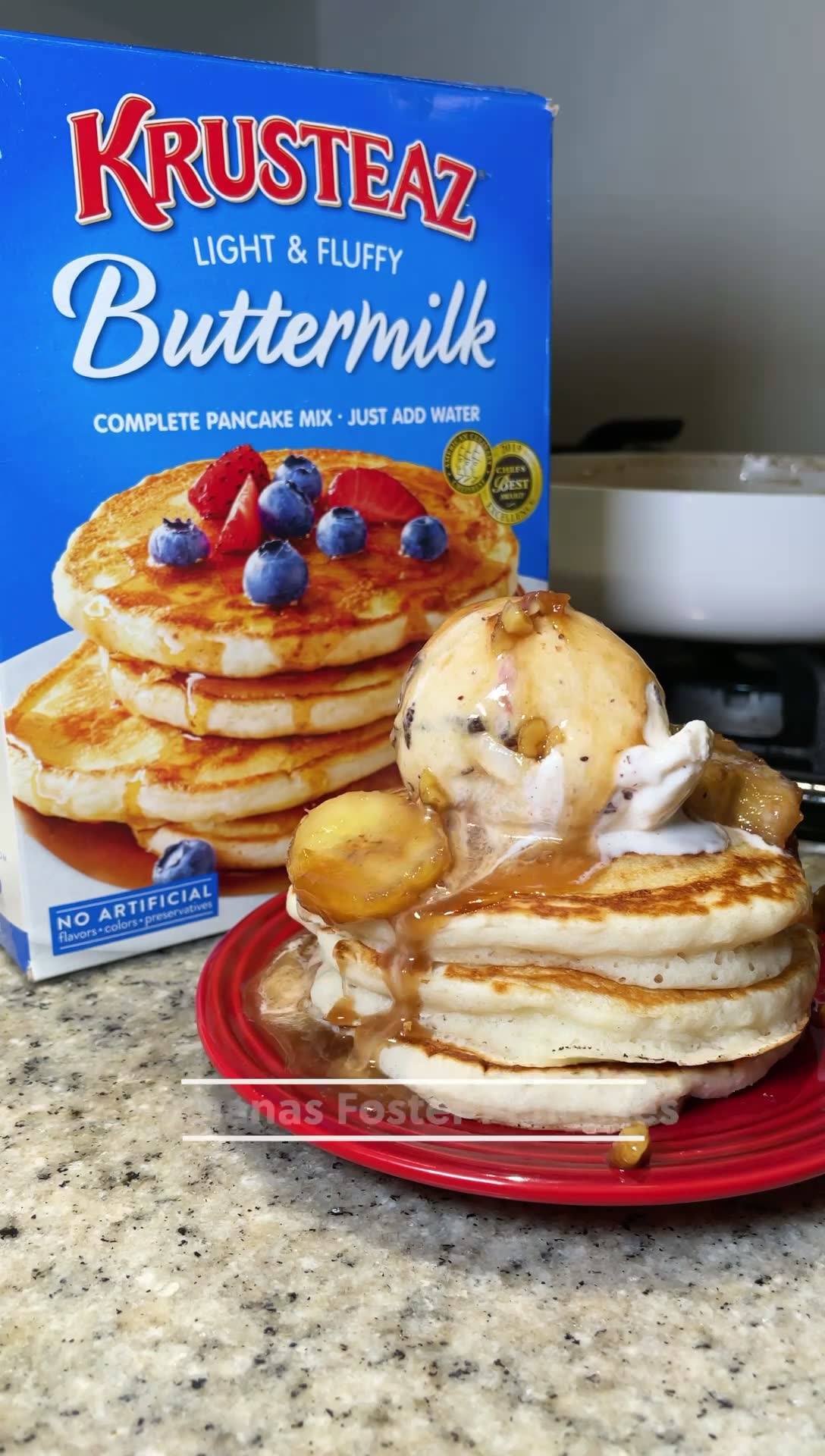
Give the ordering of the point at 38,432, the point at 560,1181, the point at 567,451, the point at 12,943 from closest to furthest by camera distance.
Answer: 1. the point at 560,1181
2. the point at 38,432
3. the point at 12,943
4. the point at 567,451

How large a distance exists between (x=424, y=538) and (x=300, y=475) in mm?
138

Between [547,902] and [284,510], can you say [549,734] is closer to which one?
[547,902]

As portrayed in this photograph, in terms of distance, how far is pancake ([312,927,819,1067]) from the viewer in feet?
2.43

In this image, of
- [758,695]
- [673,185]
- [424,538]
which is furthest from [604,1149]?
[673,185]

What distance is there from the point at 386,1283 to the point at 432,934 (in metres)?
0.20

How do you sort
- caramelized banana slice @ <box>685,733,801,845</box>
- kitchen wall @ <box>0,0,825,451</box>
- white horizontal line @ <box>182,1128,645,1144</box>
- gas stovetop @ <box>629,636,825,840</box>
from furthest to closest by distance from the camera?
kitchen wall @ <box>0,0,825,451</box>
gas stovetop @ <box>629,636,825,840</box>
caramelized banana slice @ <box>685,733,801,845</box>
white horizontal line @ <box>182,1128,645,1144</box>

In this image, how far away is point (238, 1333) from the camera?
64 cm

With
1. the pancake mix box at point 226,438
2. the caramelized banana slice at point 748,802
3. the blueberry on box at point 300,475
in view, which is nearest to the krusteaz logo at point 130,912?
the pancake mix box at point 226,438

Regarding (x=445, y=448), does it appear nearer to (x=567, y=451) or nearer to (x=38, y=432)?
(x=38, y=432)

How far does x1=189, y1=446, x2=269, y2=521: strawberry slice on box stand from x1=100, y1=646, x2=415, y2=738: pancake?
5.7 inches

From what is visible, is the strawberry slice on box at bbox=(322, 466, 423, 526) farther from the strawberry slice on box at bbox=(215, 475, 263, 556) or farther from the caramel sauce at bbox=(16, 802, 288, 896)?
the caramel sauce at bbox=(16, 802, 288, 896)

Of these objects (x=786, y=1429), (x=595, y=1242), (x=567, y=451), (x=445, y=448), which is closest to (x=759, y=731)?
(x=445, y=448)

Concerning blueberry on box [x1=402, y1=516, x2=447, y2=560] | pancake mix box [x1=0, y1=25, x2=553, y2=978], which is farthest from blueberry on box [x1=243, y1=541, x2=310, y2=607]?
blueberry on box [x1=402, y1=516, x2=447, y2=560]

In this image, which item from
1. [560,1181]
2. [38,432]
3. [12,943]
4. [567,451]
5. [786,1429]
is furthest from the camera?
[567,451]
